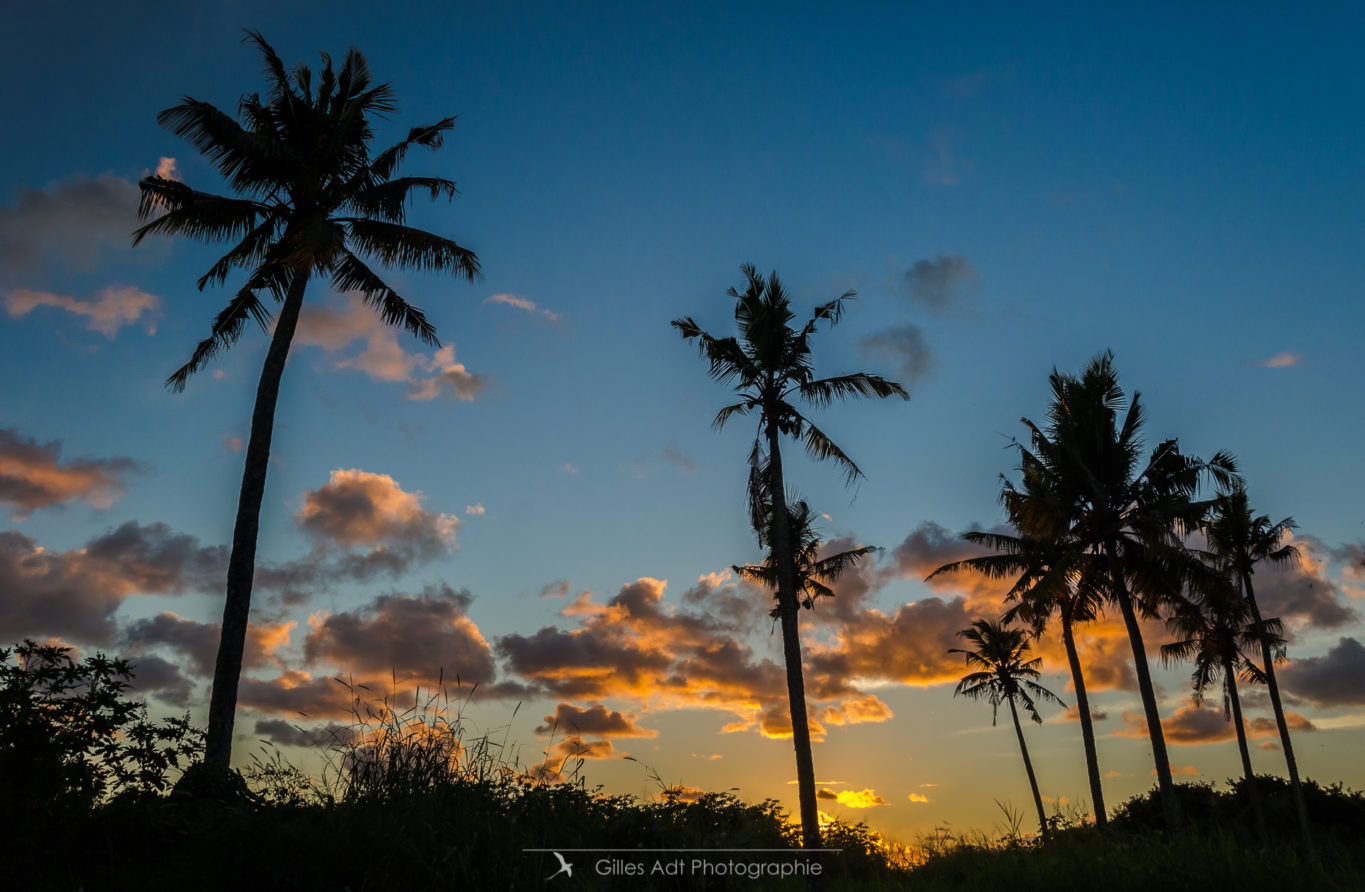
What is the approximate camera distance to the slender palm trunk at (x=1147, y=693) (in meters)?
20.7

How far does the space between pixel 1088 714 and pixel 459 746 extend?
2736 centimetres

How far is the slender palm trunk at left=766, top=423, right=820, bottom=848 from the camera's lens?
54.4 feet

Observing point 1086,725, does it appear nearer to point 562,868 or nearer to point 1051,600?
point 1051,600

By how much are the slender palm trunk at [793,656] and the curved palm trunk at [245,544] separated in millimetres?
9796

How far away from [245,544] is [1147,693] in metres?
21.5

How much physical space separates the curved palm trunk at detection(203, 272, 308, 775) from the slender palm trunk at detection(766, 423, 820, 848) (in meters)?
9.80

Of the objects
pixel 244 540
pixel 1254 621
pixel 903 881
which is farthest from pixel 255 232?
pixel 1254 621

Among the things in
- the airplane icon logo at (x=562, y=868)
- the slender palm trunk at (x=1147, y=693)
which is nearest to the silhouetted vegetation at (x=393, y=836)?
the airplane icon logo at (x=562, y=868)

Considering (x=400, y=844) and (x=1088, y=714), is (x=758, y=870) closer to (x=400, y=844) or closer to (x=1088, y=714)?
(x=400, y=844)

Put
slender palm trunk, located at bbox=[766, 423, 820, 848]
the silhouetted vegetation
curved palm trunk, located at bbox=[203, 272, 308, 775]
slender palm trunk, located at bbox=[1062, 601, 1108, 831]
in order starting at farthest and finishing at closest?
slender palm trunk, located at bbox=[1062, 601, 1108, 831] < slender palm trunk, located at bbox=[766, 423, 820, 848] < curved palm trunk, located at bbox=[203, 272, 308, 775] < the silhouetted vegetation

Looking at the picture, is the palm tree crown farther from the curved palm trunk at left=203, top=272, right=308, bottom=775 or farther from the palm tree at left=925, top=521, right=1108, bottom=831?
the palm tree at left=925, top=521, right=1108, bottom=831

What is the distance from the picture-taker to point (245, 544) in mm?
12977

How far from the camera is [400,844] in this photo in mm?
6422

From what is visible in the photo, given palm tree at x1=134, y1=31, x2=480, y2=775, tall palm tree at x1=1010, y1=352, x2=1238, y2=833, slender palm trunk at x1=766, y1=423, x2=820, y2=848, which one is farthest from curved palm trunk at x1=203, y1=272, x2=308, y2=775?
tall palm tree at x1=1010, y1=352, x2=1238, y2=833
